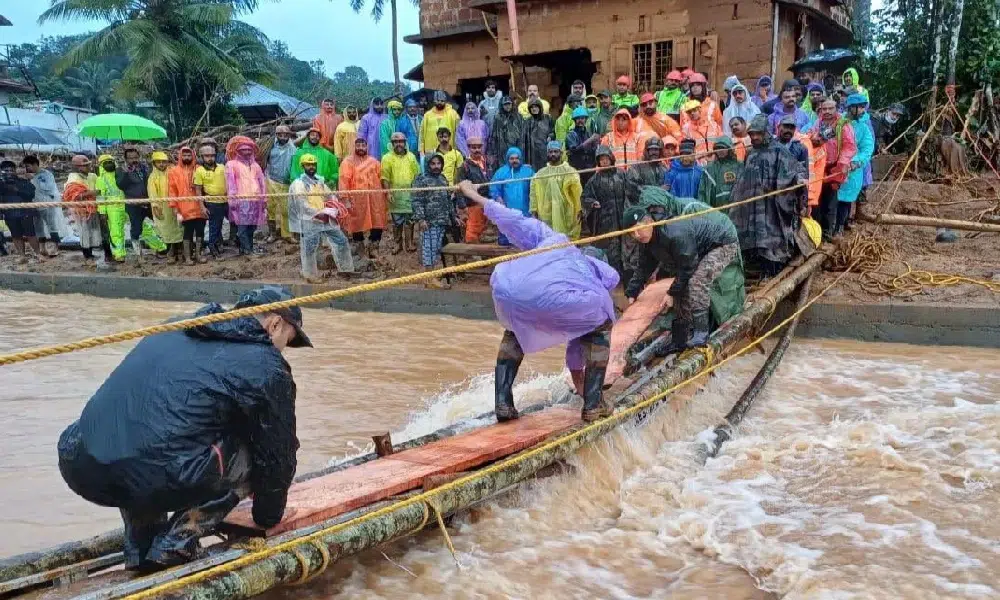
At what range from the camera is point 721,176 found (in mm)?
8297

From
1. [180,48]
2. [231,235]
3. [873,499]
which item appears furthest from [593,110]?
[180,48]

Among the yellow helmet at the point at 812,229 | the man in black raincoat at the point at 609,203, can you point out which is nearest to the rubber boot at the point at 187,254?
the man in black raincoat at the point at 609,203

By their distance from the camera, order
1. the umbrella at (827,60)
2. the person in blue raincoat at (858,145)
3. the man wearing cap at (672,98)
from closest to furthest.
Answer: the person in blue raincoat at (858,145) < the man wearing cap at (672,98) < the umbrella at (827,60)

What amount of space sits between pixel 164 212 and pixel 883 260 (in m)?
9.73

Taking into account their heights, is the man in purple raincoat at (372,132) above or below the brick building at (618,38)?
below

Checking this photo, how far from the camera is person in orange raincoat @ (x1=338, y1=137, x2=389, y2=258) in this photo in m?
10.8

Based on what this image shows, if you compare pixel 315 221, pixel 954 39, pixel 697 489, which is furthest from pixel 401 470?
pixel 954 39

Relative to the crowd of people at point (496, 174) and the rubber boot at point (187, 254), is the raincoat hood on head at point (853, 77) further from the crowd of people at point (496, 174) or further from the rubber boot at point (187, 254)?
the rubber boot at point (187, 254)

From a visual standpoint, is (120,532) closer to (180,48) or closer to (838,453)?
(838,453)

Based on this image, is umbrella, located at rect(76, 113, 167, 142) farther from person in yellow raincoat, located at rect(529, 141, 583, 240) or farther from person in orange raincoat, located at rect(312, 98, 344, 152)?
person in yellow raincoat, located at rect(529, 141, 583, 240)

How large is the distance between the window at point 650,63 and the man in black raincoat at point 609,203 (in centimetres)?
525

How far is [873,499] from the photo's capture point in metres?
4.13

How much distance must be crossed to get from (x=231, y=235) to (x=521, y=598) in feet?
35.6

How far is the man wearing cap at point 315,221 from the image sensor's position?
10.1 meters
